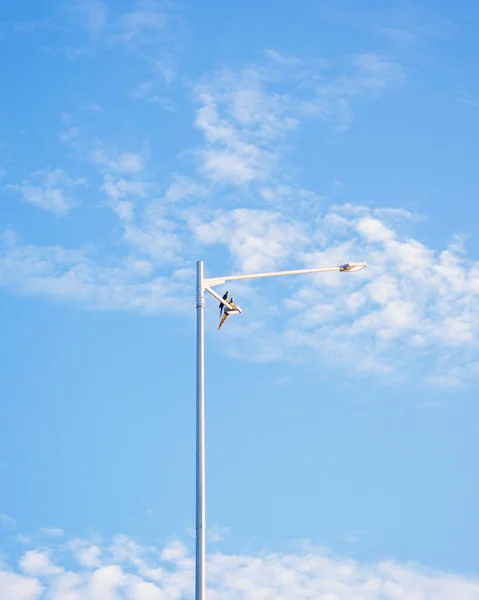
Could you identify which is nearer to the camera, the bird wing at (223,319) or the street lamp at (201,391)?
the street lamp at (201,391)

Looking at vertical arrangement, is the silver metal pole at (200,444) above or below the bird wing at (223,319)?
below

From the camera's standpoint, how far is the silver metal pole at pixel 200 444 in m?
23.9

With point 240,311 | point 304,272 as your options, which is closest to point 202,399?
point 240,311

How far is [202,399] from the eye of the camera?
25859mm

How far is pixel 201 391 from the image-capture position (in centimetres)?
2600

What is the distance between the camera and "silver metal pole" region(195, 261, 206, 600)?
23859 mm

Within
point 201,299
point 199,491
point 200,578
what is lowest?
point 200,578

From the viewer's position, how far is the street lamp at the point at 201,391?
78.4ft

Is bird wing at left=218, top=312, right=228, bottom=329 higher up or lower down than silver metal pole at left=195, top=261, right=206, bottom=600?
higher up

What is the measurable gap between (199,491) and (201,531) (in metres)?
1.00

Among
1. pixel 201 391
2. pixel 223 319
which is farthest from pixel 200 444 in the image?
pixel 223 319

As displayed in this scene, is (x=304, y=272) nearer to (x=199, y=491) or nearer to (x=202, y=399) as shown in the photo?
(x=202, y=399)

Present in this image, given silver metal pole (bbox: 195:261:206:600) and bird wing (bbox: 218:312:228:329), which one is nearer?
silver metal pole (bbox: 195:261:206:600)

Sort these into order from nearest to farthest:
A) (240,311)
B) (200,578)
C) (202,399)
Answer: (200,578) < (202,399) < (240,311)
